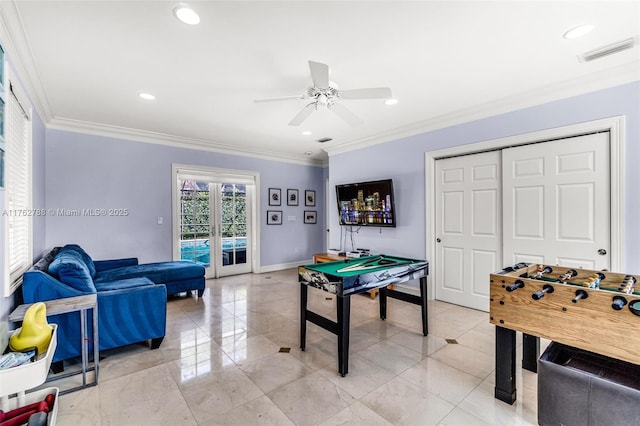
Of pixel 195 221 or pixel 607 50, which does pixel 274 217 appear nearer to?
pixel 195 221

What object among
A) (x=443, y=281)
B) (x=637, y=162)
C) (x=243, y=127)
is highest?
(x=243, y=127)

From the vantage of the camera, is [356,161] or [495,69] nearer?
[495,69]

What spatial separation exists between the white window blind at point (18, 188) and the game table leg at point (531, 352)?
4039 millimetres

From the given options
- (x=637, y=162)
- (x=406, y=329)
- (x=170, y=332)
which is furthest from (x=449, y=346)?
(x=170, y=332)

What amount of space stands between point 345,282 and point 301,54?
6.31 ft

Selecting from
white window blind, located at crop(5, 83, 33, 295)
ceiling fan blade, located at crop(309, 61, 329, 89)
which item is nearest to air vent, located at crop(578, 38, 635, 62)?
ceiling fan blade, located at crop(309, 61, 329, 89)

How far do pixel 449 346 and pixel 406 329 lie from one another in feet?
1.66

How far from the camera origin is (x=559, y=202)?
3.14 meters

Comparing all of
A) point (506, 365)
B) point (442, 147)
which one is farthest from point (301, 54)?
point (506, 365)

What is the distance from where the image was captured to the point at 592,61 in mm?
2605

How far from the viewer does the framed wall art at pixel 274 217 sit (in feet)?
20.9

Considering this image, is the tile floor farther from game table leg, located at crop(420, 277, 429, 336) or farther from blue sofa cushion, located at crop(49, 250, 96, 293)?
blue sofa cushion, located at crop(49, 250, 96, 293)

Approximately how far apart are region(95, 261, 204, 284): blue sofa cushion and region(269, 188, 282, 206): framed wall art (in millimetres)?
2355

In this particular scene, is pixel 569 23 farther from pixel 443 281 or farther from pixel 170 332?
pixel 170 332
